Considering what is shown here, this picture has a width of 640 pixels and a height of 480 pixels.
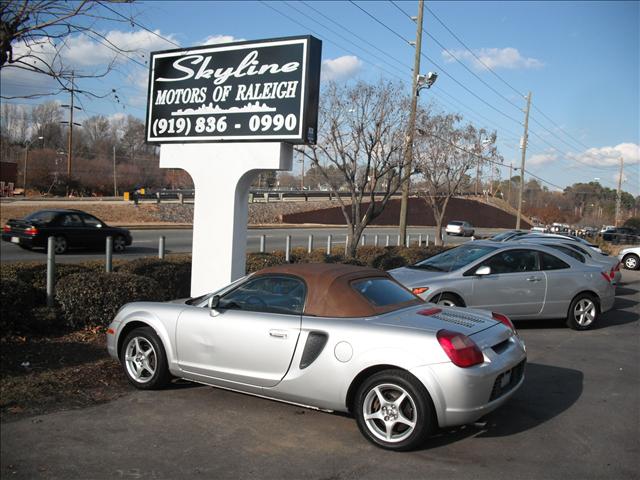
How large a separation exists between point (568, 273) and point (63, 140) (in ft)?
260

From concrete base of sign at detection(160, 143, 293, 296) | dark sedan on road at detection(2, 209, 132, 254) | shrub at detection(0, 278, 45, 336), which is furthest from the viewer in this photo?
dark sedan on road at detection(2, 209, 132, 254)

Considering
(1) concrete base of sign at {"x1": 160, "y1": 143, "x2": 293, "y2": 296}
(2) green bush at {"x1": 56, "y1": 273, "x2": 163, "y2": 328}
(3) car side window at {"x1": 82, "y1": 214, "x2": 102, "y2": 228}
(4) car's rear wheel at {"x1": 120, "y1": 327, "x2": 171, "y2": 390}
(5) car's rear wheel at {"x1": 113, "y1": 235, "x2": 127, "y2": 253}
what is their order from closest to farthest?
1. (4) car's rear wheel at {"x1": 120, "y1": 327, "x2": 171, "y2": 390}
2. (2) green bush at {"x1": 56, "y1": 273, "x2": 163, "y2": 328}
3. (1) concrete base of sign at {"x1": 160, "y1": 143, "x2": 293, "y2": 296}
4. (3) car side window at {"x1": 82, "y1": 214, "x2": 102, "y2": 228}
5. (5) car's rear wheel at {"x1": 113, "y1": 235, "x2": 127, "y2": 253}

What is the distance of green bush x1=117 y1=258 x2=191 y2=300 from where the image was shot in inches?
398

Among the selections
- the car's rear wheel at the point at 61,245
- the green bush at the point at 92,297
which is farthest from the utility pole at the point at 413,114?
the car's rear wheel at the point at 61,245

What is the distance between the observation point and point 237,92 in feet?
29.3

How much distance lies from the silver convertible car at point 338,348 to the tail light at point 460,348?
0.03 ft

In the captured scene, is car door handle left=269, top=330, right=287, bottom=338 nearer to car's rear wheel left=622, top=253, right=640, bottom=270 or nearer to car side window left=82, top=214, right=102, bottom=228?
car side window left=82, top=214, right=102, bottom=228

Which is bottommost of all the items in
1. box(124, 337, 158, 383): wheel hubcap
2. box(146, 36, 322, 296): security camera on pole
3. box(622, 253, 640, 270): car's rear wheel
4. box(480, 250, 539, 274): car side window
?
box(124, 337, 158, 383): wheel hubcap

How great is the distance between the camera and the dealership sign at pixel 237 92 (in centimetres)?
852

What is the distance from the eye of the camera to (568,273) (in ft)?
33.1

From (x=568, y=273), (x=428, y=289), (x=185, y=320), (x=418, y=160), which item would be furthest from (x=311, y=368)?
(x=418, y=160)

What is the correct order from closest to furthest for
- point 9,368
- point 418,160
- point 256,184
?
point 9,368 → point 418,160 → point 256,184

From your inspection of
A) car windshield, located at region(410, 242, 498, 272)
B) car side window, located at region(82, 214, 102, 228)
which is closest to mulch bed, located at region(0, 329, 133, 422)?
car windshield, located at region(410, 242, 498, 272)

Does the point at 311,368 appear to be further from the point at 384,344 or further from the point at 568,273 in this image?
the point at 568,273
